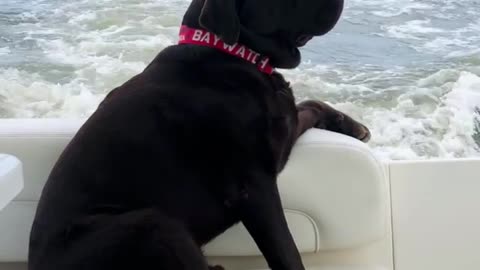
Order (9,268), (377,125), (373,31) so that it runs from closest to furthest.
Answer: (9,268) < (377,125) < (373,31)

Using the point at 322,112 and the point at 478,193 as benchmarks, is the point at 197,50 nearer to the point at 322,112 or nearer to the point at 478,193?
the point at 322,112

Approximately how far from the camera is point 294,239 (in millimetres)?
1582

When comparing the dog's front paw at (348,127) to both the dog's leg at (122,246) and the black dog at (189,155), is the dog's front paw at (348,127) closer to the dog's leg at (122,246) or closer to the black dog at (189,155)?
the black dog at (189,155)

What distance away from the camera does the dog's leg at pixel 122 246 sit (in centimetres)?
124

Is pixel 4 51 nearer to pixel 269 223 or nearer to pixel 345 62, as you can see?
pixel 345 62

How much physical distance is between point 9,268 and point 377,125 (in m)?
1.04

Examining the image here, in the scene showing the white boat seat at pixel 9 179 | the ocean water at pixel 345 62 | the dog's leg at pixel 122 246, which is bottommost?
the ocean water at pixel 345 62

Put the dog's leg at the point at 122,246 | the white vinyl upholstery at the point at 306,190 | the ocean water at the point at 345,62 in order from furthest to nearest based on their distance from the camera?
the ocean water at the point at 345,62 → the white vinyl upholstery at the point at 306,190 → the dog's leg at the point at 122,246

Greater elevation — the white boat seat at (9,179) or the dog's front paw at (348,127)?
the white boat seat at (9,179)

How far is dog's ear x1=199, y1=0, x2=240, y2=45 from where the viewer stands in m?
1.37

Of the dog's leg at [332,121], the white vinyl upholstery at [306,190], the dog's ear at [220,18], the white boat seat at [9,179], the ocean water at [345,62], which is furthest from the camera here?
the ocean water at [345,62]

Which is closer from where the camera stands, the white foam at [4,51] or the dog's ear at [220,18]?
the dog's ear at [220,18]

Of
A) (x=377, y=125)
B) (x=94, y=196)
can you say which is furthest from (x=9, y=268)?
(x=377, y=125)

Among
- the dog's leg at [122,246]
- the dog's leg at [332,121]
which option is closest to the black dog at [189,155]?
the dog's leg at [122,246]
